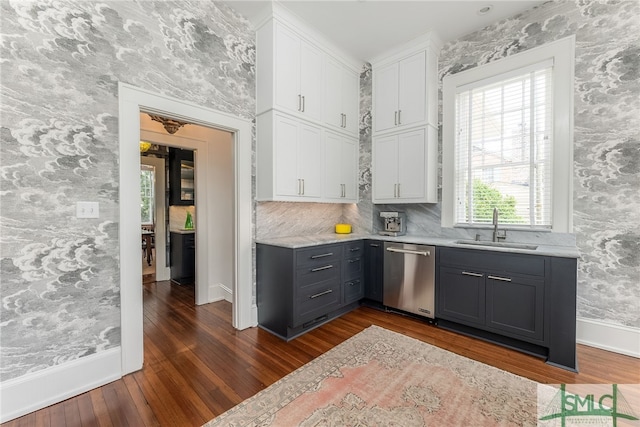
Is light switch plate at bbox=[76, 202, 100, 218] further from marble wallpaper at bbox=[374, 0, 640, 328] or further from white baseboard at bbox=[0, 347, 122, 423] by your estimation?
marble wallpaper at bbox=[374, 0, 640, 328]

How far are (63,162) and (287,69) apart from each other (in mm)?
2176

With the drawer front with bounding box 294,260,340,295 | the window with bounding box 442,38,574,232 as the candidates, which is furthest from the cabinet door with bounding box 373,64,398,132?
the drawer front with bounding box 294,260,340,295

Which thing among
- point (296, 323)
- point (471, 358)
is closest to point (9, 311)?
point (296, 323)

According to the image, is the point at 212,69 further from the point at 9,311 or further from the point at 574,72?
the point at 574,72

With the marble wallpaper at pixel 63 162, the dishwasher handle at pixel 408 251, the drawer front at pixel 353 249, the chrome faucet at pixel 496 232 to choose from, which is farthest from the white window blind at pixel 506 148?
the marble wallpaper at pixel 63 162

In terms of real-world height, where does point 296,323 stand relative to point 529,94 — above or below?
below

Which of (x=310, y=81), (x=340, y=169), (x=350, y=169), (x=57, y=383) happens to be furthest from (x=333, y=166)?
(x=57, y=383)

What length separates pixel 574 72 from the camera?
103 inches

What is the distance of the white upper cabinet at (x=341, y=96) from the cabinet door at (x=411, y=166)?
80 cm

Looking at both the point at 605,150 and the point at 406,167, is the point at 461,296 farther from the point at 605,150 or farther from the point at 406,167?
the point at 605,150

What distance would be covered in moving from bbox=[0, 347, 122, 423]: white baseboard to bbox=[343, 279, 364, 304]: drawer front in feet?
7.28

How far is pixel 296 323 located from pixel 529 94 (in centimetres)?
346

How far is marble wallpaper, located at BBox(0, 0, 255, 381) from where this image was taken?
166 centimetres

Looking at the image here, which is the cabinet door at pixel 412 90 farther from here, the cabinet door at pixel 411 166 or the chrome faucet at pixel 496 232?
the chrome faucet at pixel 496 232
